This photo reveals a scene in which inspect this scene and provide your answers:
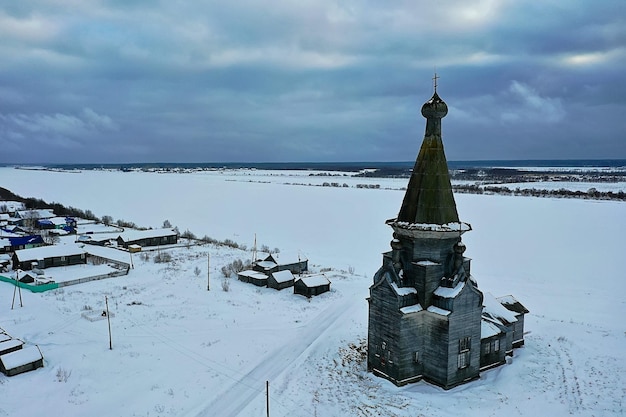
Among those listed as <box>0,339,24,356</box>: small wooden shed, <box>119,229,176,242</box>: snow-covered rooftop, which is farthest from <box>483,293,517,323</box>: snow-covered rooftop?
→ <box>119,229,176,242</box>: snow-covered rooftop

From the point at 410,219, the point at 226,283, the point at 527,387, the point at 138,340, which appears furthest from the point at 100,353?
Result: the point at 527,387

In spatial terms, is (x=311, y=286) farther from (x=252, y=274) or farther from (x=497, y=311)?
(x=497, y=311)

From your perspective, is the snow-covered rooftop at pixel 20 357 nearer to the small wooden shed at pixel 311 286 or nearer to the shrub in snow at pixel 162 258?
the small wooden shed at pixel 311 286

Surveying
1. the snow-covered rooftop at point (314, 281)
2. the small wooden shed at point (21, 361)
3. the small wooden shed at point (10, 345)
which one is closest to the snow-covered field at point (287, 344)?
the small wooden shed at point (21, 361)

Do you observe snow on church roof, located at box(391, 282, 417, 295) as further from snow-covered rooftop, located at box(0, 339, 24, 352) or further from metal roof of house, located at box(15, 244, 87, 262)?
metal roof of house, located at box(15, 244, 87, 262)

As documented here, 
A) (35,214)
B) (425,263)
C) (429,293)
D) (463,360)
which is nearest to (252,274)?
(429,293)
